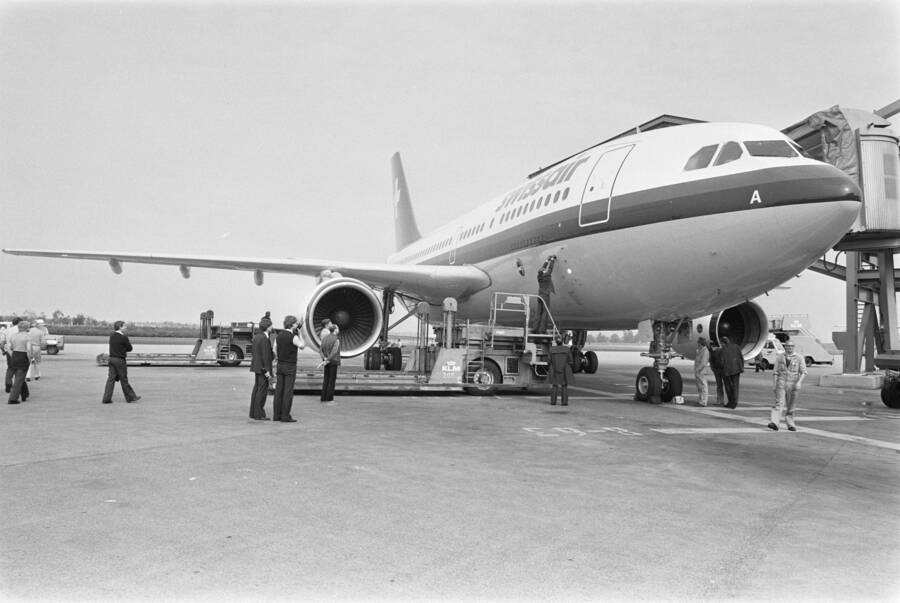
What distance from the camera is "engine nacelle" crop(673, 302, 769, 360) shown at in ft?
44.0

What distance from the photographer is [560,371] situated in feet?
36.3

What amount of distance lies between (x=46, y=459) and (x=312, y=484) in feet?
8.23

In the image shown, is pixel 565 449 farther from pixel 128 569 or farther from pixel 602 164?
pixel 602 164

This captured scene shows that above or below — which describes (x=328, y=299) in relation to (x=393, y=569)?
above

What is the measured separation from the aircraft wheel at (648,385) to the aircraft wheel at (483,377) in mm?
2559

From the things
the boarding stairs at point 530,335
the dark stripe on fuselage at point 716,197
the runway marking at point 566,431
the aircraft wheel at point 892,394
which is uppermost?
the dark stripe on fuselage at point 716,197

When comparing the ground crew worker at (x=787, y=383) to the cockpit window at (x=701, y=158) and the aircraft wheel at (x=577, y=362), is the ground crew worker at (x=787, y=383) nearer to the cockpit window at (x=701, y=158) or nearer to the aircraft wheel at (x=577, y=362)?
the cockpit window at (x=701, y=158)

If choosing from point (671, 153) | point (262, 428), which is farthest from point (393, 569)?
point (671, 153)

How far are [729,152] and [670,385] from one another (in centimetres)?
445

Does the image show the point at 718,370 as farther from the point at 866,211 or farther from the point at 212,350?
the point at 212,350

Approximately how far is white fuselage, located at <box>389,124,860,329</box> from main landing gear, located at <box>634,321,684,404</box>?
0.38 m

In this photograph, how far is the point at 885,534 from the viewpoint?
4027 mm

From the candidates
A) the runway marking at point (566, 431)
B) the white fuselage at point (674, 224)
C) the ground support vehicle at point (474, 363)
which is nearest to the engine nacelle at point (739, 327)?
the white fuselage at point (674, 224)

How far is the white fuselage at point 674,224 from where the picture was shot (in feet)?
27.6
